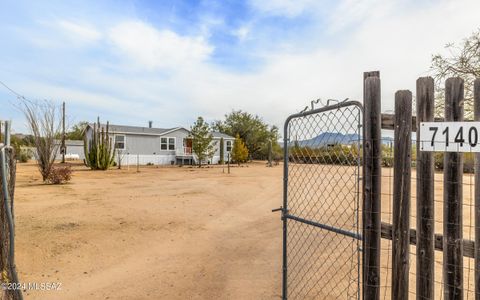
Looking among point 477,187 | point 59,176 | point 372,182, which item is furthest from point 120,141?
point 477,187

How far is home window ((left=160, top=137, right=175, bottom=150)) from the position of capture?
2966 cm

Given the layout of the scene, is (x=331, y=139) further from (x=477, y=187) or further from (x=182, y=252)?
(x=182, y=252)

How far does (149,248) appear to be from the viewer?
5.32m

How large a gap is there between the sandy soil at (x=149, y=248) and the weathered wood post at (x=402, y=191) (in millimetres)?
1957

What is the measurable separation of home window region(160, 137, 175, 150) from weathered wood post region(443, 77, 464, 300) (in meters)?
29.3

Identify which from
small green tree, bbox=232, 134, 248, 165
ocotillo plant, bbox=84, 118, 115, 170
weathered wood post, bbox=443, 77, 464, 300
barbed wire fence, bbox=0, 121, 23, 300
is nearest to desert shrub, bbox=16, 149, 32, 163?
ocotillo plant, bbox=84, 118, 115, 170

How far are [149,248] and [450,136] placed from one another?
4971mm

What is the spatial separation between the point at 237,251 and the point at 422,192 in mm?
3755

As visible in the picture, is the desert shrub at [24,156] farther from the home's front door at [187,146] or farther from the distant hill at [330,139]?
the distant hill at [330,139]

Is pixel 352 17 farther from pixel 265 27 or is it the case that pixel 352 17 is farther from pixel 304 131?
pixel 304 131

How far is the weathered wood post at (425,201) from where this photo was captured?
5.97ft

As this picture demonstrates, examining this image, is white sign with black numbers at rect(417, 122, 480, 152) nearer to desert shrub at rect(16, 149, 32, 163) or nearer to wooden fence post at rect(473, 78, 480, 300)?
wooden fence post at rect(473, 78, 480, 300)

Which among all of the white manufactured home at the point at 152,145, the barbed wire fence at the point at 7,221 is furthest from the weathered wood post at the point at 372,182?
the white manufactured home at the point at 152,145

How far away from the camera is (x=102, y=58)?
13055 millimetres
